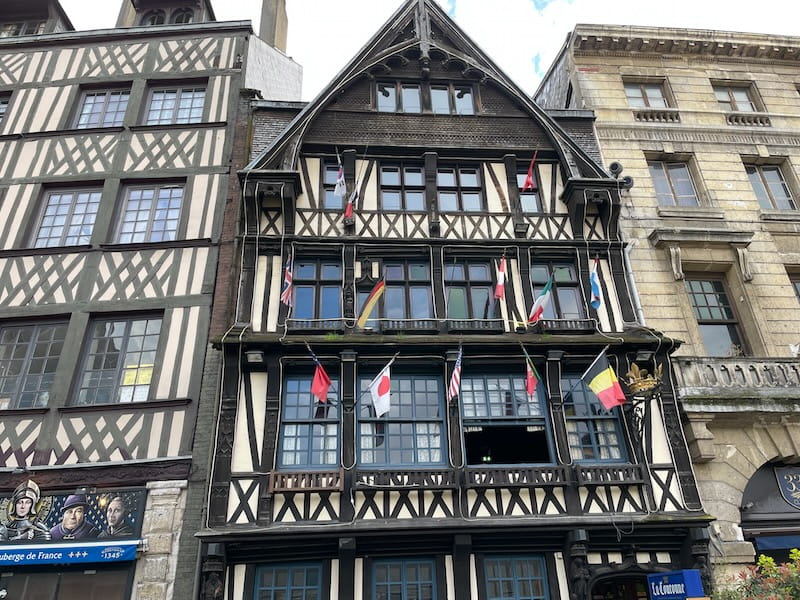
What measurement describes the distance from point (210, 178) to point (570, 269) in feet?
29.6

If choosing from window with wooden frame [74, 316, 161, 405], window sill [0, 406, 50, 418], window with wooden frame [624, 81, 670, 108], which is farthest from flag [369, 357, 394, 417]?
window with wooden frame [624, 81, 670, 108]

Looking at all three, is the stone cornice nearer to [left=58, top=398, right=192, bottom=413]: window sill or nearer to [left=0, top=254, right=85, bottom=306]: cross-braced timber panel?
[left=58, top=398, right=192, bottom=413]: window sill

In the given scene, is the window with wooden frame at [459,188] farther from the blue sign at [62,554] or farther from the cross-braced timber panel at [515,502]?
the blue sign at [62,554]

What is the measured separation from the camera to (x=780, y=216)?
1416 centimetres

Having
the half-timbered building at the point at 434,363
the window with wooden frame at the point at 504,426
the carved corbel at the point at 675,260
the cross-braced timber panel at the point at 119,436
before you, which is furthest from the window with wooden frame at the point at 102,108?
the carved corbel at the point at 675,260

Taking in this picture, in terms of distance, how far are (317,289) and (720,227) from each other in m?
10.1

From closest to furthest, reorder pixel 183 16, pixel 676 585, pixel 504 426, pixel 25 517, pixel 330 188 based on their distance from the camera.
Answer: pixel 676 585, pixel 25 517, pixel 504 426, pixel 330 188, pixel 183 16

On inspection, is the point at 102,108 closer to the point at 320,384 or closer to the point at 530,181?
the point at 320,384

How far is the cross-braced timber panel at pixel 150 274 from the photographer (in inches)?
481

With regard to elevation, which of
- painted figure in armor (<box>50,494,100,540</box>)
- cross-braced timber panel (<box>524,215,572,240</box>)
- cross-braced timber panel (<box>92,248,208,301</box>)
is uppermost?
cross-braced timber panel (<box>524,215,572,240</box>)

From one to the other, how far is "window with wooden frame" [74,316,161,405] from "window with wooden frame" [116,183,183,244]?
2.17 meters

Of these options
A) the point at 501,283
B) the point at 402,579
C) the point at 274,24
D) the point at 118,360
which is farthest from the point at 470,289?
the point at 274,24

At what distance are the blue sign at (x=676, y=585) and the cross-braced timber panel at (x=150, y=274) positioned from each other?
34.3 ft

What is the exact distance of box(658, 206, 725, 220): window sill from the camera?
45.8 ft
